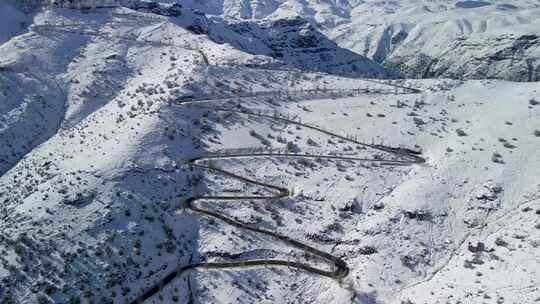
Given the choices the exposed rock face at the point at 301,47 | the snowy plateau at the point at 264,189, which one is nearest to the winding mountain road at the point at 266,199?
the snowy plateau at the point at 264,189

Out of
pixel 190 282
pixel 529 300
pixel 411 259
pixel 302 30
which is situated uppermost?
pixel 529 300

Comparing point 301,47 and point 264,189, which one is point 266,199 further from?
point 301,47

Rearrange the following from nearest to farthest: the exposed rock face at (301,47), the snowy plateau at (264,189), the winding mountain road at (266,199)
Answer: the snowy plateau at (264,189) → the winding mountain road at (266,199) → the exposed rock face at (301,47)

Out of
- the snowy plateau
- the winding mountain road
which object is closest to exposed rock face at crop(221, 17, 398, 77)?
the snowy plateau

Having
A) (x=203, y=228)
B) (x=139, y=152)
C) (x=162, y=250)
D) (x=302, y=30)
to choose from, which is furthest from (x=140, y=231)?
(x=302, y=30)

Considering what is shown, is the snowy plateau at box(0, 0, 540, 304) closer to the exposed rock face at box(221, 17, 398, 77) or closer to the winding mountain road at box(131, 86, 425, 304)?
the winding mountain road at box(131, 86, 425, 304)

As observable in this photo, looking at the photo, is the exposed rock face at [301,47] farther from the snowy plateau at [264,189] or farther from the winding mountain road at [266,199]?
the winding mountain road at [266,199]

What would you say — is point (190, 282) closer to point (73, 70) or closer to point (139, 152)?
point (139, 152)
